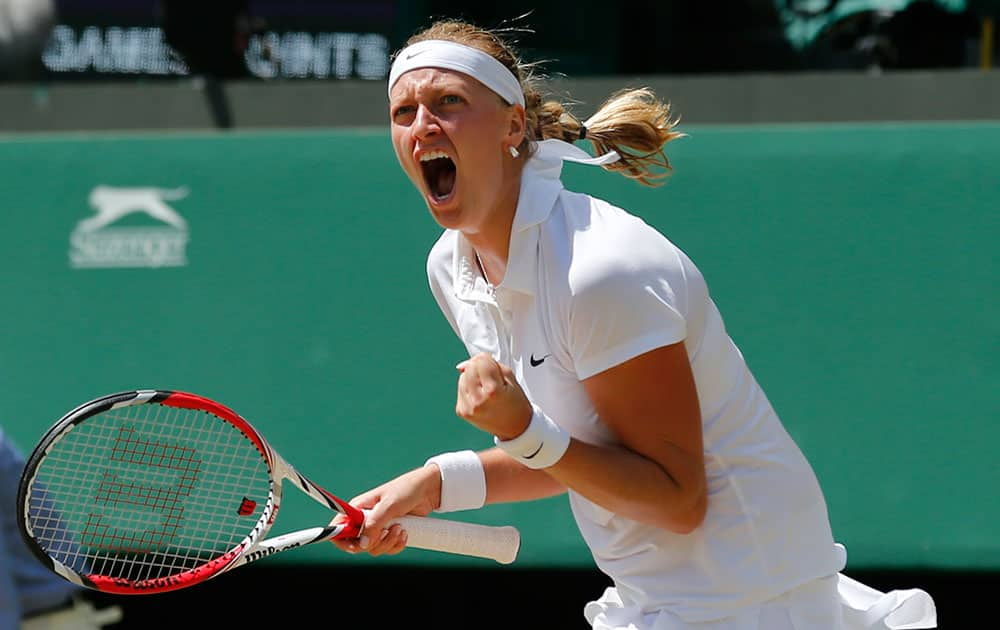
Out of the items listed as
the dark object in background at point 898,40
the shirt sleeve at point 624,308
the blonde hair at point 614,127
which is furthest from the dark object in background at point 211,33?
the shirt sleeve at point 624,308

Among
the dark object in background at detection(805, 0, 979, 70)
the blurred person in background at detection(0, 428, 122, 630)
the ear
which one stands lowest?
the blurred person in background at detection(0, 428, 122, 630)

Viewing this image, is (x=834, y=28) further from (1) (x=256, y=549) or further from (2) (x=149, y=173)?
(1) (x=256, y=549)

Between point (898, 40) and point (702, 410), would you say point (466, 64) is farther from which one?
point (898, 40)

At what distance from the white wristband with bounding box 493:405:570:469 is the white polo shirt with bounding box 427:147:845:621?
0.33ft

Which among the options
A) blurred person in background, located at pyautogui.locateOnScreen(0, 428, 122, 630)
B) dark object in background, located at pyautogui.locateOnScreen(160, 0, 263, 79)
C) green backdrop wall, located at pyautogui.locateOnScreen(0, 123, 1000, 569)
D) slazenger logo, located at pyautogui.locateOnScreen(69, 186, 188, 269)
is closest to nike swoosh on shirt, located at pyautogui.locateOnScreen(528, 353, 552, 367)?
blurred person in background, located at pyautogui.locateOnScreen(0, 428, 122, 630)

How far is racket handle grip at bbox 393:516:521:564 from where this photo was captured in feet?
7.47

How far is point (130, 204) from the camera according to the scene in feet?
14.1

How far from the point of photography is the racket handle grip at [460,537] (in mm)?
2277

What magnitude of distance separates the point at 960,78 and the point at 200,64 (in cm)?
250

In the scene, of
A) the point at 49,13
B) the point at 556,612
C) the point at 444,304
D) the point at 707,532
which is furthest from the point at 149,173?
the point at 707,532

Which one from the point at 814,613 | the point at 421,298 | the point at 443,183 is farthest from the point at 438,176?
the point at 421,298

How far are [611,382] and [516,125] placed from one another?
18.5 inches

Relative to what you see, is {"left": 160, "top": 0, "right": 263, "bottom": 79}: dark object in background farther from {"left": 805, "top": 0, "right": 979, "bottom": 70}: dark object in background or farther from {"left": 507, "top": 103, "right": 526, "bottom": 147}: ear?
{"left": 507, "top": 103, "right": 526, "bottom": 147}: ear

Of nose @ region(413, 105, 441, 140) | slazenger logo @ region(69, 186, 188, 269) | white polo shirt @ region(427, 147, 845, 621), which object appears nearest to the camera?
white polo shirt @ region(427, 147, 845, 621)
